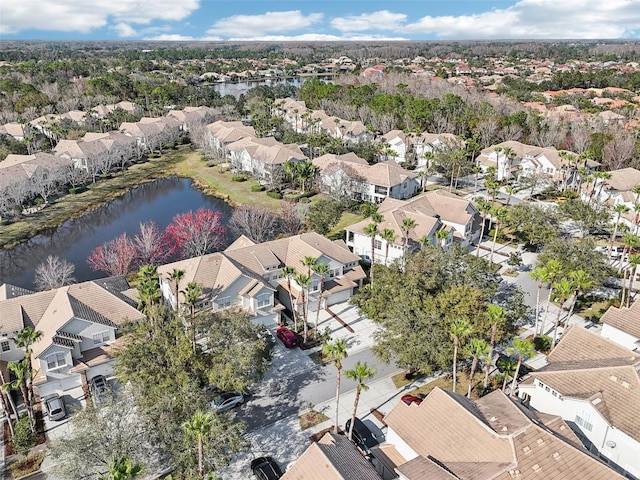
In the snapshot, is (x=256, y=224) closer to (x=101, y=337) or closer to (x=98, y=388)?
(x=101, y=337)

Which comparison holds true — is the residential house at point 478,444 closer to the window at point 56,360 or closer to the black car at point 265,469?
the black car at point 265,469

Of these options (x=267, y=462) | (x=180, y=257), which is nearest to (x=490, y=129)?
(x=180, y=257)

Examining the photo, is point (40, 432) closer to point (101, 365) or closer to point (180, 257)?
point (101, 365)

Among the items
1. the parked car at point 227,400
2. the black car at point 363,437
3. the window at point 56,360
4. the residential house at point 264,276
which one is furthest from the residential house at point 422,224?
the window at point 56,360

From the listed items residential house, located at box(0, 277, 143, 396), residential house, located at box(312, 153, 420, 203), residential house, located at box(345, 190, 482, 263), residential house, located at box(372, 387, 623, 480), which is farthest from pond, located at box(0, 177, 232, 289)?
residential house, located at box(372, 387, 623, 480)

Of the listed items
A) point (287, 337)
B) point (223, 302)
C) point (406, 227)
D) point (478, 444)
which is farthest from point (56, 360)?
point (406, 227)

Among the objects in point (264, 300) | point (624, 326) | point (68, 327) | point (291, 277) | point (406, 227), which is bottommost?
point (264, 300)
